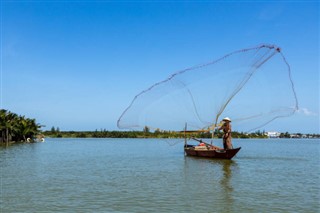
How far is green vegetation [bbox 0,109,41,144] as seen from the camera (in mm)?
70325

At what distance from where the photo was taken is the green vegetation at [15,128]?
70.3 m

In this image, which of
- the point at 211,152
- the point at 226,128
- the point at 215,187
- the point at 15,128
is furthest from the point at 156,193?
the point at 15,128

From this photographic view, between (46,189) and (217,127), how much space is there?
1997 centimetres

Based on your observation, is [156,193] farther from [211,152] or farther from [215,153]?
[211,152]

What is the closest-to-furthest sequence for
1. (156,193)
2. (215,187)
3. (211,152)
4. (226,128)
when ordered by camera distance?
(156,193)
(215,187)
(226,128)
(211,152)

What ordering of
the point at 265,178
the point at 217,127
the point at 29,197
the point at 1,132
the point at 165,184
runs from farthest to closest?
1. the point at 1,132
2. the point at 217,127
3. the point at 265,178
4. the point at 165,184
5. the point at 29,197

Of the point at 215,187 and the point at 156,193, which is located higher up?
the point at 156,193

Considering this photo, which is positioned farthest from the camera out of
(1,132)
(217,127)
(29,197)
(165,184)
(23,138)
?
(23,138)

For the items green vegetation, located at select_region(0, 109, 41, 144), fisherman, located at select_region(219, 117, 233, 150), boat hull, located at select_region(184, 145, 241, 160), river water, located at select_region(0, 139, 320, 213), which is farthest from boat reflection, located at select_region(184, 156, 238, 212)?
green vegetation, located at select_region(0, 109, 41, 144)

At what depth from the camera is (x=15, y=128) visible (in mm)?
76250

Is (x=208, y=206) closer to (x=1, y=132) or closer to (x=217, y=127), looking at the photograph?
(x=217, y=127)

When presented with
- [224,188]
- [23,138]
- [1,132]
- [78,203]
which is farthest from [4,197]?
[23,138]

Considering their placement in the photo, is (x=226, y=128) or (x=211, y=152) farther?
(x=211, y=152)

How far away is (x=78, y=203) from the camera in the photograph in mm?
13305
